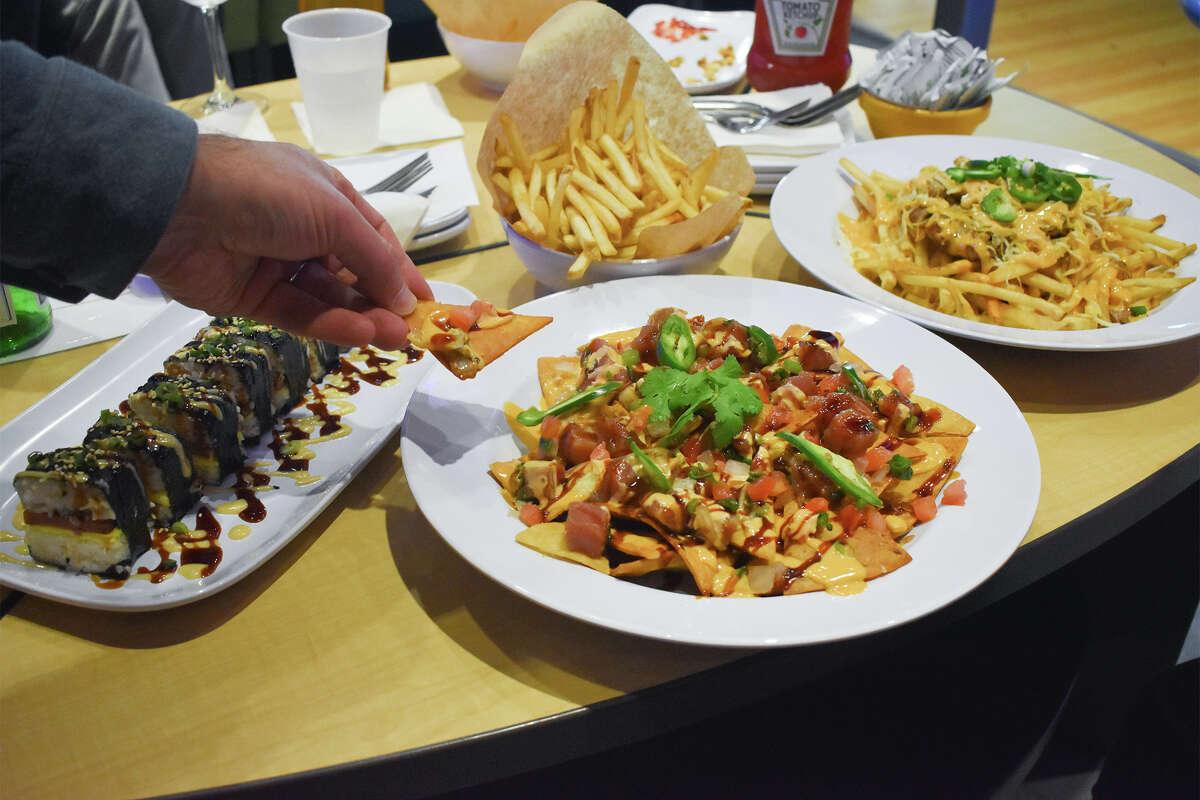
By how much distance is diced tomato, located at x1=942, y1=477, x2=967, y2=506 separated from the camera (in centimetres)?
129

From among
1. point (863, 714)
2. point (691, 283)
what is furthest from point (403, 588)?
point (863, 714)

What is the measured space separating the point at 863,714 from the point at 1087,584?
2.31ft

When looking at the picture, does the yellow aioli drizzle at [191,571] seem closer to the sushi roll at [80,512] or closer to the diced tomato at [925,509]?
the sushi roll at [80,512]

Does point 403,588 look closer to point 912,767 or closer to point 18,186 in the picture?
point 18,186

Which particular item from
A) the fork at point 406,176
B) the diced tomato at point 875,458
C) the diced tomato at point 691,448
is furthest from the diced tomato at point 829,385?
the fork at point 406,176

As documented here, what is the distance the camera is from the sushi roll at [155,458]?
133cm

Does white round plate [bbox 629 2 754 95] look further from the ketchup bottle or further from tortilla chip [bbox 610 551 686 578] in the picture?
tortilla chip [bbox 610 551 686 578]

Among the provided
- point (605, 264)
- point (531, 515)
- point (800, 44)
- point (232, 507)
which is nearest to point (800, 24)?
point (800, 44)

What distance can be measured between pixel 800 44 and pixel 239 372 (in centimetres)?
212

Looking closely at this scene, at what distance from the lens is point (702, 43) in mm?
3289

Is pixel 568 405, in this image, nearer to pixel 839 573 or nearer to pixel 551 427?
pixel 551 427

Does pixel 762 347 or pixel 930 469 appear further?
pixel 762 347

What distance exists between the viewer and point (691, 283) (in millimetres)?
1767

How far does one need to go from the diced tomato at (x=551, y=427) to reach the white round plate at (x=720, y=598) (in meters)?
0.08
